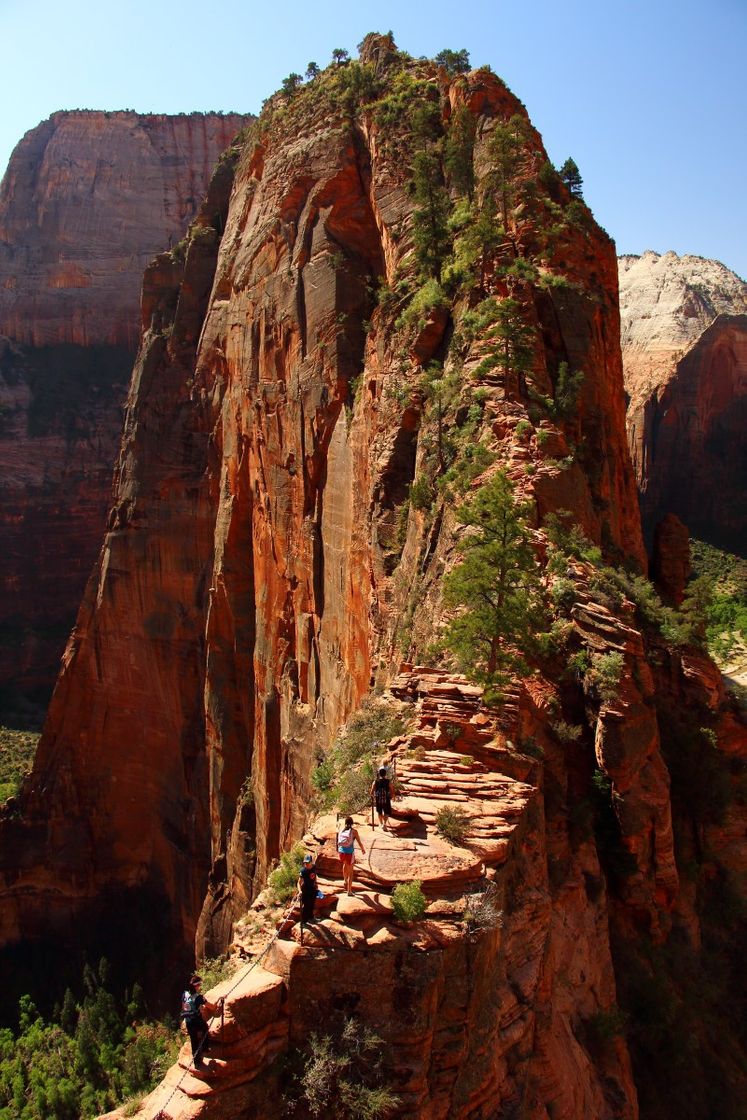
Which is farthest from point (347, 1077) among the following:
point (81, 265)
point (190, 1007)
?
point (81, 265)

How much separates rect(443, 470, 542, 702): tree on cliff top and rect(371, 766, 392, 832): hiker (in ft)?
12.0

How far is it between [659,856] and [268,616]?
2266 centimetres

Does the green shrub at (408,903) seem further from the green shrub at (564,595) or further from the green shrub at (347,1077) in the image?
the green shrub at (564,595)

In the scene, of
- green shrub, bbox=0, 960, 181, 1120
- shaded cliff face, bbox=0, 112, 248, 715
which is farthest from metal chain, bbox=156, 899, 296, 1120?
shaded cliff face, bbox=0, 112, 248, 715

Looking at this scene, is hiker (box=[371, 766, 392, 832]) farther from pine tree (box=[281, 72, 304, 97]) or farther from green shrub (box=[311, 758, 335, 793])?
pine tree (box=[281, 72, 304, 97])

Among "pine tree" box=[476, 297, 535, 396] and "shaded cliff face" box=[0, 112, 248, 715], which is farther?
"shaded cliff face" box=[0, 112, 248, 715]

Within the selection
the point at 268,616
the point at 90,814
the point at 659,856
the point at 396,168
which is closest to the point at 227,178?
the point at 396,168

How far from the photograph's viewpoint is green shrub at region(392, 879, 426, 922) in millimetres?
9883

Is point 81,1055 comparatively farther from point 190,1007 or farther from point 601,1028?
point 190,1007

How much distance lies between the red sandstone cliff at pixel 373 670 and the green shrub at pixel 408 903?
0.62 feet

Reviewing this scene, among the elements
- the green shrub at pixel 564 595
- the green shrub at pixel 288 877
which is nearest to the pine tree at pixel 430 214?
the green shrub at pixel 564 595

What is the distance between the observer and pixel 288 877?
12344 millimetres

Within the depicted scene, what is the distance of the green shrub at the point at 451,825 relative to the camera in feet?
37.4

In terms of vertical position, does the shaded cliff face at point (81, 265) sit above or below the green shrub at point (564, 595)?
above
